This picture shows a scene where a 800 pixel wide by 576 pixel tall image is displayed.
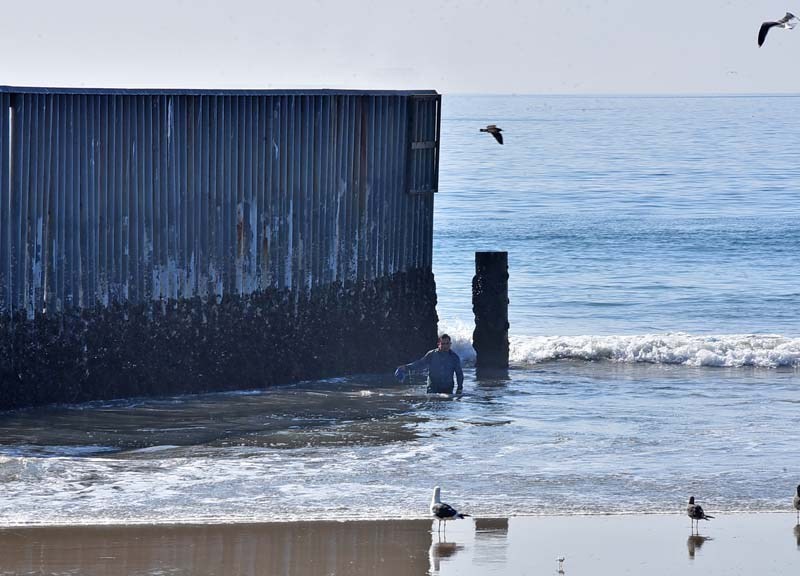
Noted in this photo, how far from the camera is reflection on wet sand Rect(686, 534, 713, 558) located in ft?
39.8

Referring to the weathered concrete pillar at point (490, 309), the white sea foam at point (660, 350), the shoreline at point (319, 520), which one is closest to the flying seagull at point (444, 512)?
the shoreline at point (319, 520)

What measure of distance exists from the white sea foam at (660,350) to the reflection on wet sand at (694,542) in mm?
11491

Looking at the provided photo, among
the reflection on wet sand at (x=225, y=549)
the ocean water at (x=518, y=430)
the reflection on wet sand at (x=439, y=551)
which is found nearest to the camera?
the reflection on wet sand at (x=225, y=549)

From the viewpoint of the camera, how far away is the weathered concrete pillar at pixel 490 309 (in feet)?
71.4

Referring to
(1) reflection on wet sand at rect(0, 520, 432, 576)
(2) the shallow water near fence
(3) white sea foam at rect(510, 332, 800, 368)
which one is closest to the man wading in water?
(2) the shallow water near fence

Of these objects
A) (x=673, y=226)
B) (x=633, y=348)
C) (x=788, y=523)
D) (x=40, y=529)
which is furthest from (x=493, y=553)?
(x=673, y=226)

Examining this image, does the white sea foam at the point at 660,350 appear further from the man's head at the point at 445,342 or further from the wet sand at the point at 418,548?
the wet sand at the point at 418,548

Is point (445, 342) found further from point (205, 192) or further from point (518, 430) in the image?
point (205, 192)

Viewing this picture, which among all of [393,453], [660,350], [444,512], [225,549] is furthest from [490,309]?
[225,549]

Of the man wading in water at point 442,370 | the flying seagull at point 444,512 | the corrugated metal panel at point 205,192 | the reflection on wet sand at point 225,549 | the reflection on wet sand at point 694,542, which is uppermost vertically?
the corrugated metal panel at point 205,192

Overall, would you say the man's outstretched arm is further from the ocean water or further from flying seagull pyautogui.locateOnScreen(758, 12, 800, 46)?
flying seagull pyautogui.locateOnScreen(758, 12, 800, 46)

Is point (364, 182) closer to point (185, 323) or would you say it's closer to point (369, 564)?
point (185, 323)

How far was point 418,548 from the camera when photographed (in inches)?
477

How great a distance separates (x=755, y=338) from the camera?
26000 millimetres
